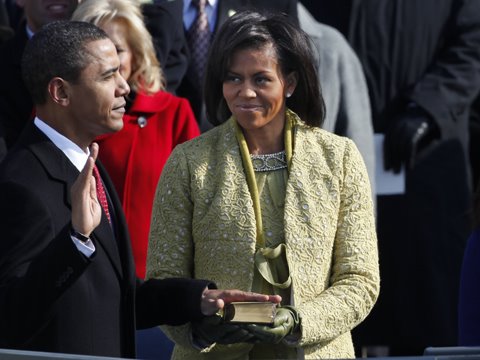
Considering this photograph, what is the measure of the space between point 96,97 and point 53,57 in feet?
0.56

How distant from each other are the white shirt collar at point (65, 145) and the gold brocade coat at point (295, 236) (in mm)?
307

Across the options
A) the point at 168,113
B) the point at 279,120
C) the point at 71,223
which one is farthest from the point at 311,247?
the point at 168,113

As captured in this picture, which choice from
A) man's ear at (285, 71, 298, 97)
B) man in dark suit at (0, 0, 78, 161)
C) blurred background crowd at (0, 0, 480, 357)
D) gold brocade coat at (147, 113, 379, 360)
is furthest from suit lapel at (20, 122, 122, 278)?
blurred background crowd at (0, 0, 480, 357)

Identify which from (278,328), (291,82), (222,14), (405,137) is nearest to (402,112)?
(405,137)

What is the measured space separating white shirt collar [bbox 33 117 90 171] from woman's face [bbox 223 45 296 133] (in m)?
0.55

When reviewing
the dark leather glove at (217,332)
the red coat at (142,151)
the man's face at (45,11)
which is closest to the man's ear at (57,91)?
the dark leather glove at (217,332)

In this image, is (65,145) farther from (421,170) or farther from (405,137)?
(421,170)

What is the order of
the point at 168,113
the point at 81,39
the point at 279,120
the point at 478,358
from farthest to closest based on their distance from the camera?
the point at 168,113 < the point at 279,120 < the point at 81,39 < the point at 478,358

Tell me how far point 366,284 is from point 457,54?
262cm

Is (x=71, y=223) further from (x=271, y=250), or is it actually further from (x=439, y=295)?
(x=439, y=295)

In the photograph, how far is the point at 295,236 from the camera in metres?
4.14

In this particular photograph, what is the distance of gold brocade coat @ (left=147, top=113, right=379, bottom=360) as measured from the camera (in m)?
4.12

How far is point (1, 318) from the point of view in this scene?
3711 mm

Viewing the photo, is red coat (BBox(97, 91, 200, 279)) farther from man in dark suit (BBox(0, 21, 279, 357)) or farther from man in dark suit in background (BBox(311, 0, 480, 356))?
man in dark suit in background (BBox(311, 0, 480, 356))
